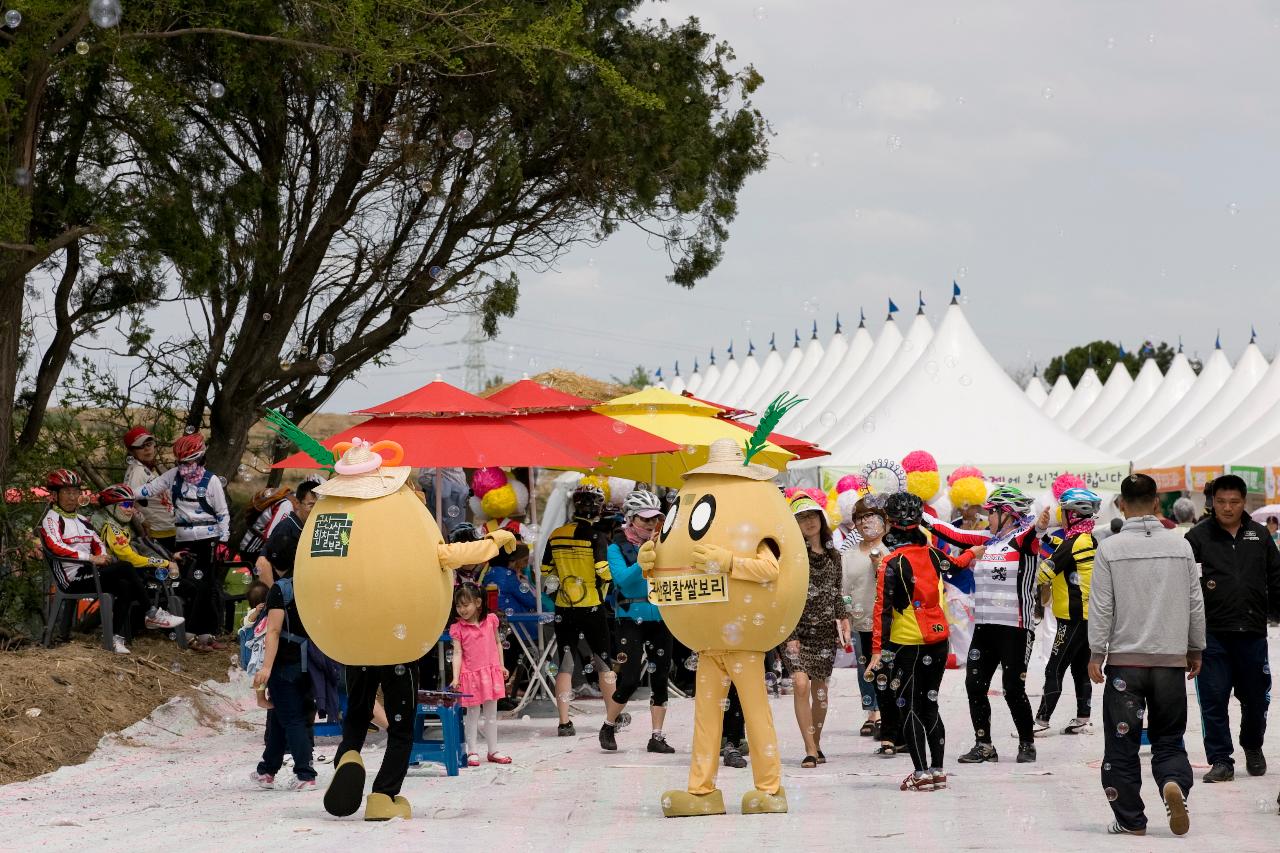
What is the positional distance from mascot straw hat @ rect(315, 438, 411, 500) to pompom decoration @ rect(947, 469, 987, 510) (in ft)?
23.7

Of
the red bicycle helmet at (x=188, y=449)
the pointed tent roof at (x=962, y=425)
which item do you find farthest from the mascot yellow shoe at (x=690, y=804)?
the pointed tent roof at (x=962, y=425)

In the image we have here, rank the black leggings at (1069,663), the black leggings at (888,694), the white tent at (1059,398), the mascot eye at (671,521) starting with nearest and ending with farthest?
the mascot eye at (671,521) < the black leggings at (888,694) < the black leggings at (1069,663) < the white tent at (1059,398)

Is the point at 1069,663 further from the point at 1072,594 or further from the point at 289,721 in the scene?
the point at 289,721

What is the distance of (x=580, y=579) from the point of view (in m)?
10.5

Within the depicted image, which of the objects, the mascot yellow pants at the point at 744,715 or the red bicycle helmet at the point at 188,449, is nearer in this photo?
the mascot yellow pants at the point at 744,715

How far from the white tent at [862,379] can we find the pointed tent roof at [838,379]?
0.32ft

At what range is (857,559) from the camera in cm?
1065

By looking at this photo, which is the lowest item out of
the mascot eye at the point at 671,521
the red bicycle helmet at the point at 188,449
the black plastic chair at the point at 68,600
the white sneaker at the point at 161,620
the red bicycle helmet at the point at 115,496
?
the white sneaker at the point at 161,620

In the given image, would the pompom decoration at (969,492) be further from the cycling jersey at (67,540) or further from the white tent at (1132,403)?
the white tent at (1132,403)

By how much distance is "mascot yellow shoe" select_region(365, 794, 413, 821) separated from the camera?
283 inches

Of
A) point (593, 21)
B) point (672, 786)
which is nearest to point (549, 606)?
point (672, 786)

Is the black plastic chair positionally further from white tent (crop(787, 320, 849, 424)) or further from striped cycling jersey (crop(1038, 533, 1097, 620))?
white tent (crop(787, 320, 849, 424))

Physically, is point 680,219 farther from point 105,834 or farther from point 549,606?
point 105,834

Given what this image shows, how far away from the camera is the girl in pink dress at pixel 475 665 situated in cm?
921
